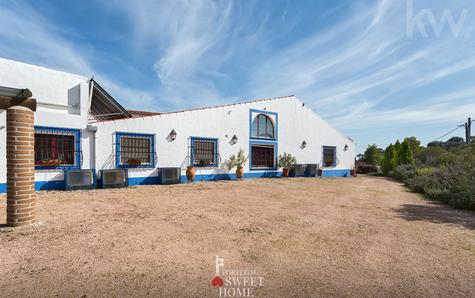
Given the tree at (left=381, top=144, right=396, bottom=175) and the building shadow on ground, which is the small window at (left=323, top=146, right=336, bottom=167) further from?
the building shadow on ground

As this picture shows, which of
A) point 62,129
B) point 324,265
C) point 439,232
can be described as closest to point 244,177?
point 62,129

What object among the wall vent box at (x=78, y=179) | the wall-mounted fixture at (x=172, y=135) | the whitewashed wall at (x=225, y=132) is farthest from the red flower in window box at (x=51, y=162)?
the wall-mounted fixture at (x=172, y=135)

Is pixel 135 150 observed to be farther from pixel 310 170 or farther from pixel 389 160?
pixel 389 160

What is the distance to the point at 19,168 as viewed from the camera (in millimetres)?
4102

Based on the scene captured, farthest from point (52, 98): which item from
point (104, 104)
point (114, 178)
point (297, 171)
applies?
point (297, 171)

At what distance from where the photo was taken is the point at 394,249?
11.8 feet

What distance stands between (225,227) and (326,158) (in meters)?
16.0

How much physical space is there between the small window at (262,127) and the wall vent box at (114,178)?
787 centimetres

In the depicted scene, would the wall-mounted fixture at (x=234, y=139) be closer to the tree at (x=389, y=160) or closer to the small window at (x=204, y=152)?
the small window at (x=204, y=152)

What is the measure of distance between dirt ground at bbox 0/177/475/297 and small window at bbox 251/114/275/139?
9440mm

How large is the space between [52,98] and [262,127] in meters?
10.9

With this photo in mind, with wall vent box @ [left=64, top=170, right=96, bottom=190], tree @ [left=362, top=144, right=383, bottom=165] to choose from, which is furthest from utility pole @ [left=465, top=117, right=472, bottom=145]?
wall vent box @ [left=64, top=170, right=96, bottom=190]

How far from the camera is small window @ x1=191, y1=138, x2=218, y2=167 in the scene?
12328mm

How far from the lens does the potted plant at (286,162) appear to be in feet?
52.1
